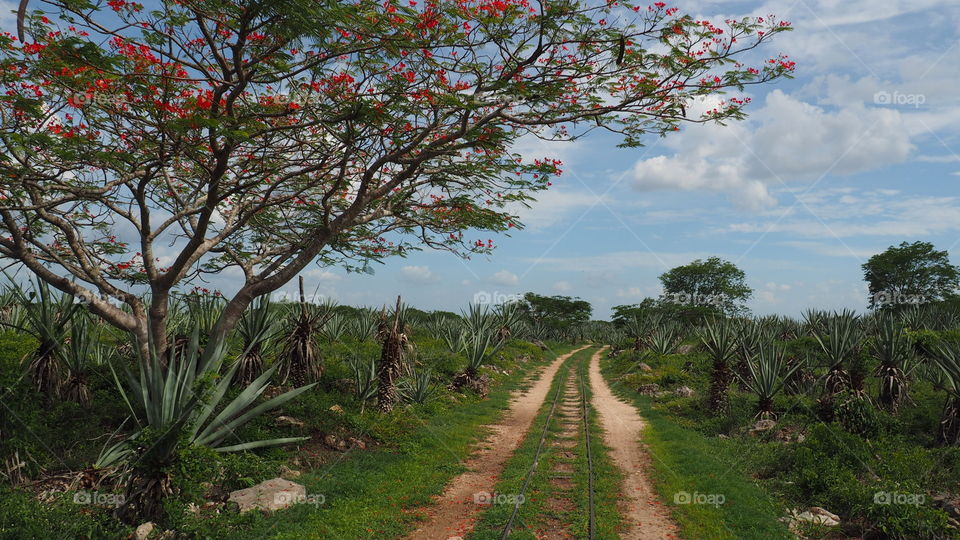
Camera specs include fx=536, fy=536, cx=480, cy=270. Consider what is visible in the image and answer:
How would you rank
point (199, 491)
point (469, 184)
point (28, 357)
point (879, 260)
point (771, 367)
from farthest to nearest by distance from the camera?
1. point (879, 260)
2. point (771, 367)
3. point (469, 184)
4. point (28, 357)
5. point (199, 491)

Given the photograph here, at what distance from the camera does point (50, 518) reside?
5777mm

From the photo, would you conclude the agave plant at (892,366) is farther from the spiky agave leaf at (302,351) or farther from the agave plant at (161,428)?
the agave plant at (161,428)

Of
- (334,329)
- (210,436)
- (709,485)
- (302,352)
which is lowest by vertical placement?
(709,485)

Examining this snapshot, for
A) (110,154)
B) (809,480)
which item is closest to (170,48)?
(110,154)

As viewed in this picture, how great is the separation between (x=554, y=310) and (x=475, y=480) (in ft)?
172

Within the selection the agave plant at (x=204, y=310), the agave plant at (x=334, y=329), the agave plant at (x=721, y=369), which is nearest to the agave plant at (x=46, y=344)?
the agave plant at (x=204, y=310)

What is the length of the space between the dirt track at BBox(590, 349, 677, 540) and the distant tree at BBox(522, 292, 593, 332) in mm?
41514

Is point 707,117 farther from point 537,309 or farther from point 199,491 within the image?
point 537,309

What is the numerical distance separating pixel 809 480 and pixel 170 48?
39.7 ft

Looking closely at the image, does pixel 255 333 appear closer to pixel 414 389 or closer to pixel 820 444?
pixel 414 389

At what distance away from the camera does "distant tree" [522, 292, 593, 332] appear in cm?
Answer: 6059

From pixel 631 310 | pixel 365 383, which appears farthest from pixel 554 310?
pixel 365 383

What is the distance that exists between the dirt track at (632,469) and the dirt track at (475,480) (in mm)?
2081

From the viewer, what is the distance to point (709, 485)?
9234mm
